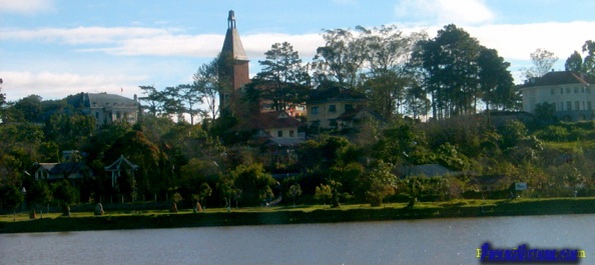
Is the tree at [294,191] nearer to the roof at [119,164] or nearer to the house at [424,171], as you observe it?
the house at [424,171]

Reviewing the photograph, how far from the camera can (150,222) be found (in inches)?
2105

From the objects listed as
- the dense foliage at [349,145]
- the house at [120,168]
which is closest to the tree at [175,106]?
the dense foliage at [349,145]

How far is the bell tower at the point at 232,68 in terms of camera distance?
9025 centimetres

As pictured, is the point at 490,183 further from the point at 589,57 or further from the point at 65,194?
the point at 589,57

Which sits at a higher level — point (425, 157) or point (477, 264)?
point (425, 157)

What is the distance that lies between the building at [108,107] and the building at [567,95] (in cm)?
5107

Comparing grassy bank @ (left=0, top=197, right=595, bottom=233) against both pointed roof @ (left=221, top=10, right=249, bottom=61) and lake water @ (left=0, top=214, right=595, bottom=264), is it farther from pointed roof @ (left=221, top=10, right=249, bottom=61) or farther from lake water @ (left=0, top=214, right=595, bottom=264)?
pointed roof @ (left=221, top=10, right=249, bottom=61)

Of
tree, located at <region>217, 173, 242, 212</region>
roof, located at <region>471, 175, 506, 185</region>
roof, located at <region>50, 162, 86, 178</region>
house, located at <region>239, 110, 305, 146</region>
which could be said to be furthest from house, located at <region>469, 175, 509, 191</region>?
roof, located at <region>50, 162, 86, 178</region>

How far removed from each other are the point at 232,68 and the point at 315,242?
5387 cm

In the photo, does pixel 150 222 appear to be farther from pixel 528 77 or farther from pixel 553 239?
pixel 528 77

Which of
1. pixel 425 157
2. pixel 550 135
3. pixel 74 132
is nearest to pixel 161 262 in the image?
pixel 425 157

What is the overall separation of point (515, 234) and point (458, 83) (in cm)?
4201

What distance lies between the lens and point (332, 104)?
273 ft

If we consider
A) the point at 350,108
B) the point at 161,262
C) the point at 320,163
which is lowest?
the point at 161,262
